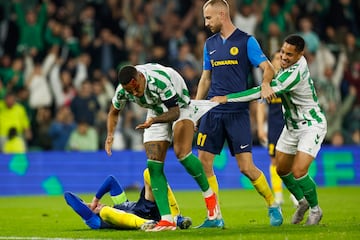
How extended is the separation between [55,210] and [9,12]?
32.4 ft

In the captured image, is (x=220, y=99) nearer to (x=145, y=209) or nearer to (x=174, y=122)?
(x=174, y=122)

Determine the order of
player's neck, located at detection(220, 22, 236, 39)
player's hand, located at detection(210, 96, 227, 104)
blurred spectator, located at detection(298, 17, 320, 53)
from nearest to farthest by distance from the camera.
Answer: player's hand, located at detection(210, 96, 227, 104) < player's neck, located at detection(220, 22, 236, 39) < blurred spectator, located at detection(298, 17, 320, 53)

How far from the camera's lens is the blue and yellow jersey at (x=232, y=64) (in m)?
13.3

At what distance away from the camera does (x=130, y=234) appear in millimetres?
11977

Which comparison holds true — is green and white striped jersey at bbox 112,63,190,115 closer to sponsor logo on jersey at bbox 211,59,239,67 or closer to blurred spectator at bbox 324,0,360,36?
sponsor logo on jersey at bbox 211,59,239,67

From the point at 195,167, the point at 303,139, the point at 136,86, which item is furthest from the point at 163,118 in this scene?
the point at 303,139

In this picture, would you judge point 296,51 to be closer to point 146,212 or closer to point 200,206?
point 146,212

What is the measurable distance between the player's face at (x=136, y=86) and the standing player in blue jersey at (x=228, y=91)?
68.4 inches

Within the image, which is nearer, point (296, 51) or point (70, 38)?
point (296, 51)

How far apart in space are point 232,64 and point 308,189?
1.98 m

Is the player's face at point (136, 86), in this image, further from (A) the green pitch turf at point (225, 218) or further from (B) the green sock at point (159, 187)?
(A) the green pitch turf at point (225, 218)

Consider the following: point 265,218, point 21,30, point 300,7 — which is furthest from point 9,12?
point 265,218

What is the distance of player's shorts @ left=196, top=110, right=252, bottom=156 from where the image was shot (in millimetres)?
13344

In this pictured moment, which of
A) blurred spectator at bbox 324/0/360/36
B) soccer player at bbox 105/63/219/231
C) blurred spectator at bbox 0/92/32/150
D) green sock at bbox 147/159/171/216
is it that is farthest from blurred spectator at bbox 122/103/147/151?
green sock at bbox 147/159/171/216
